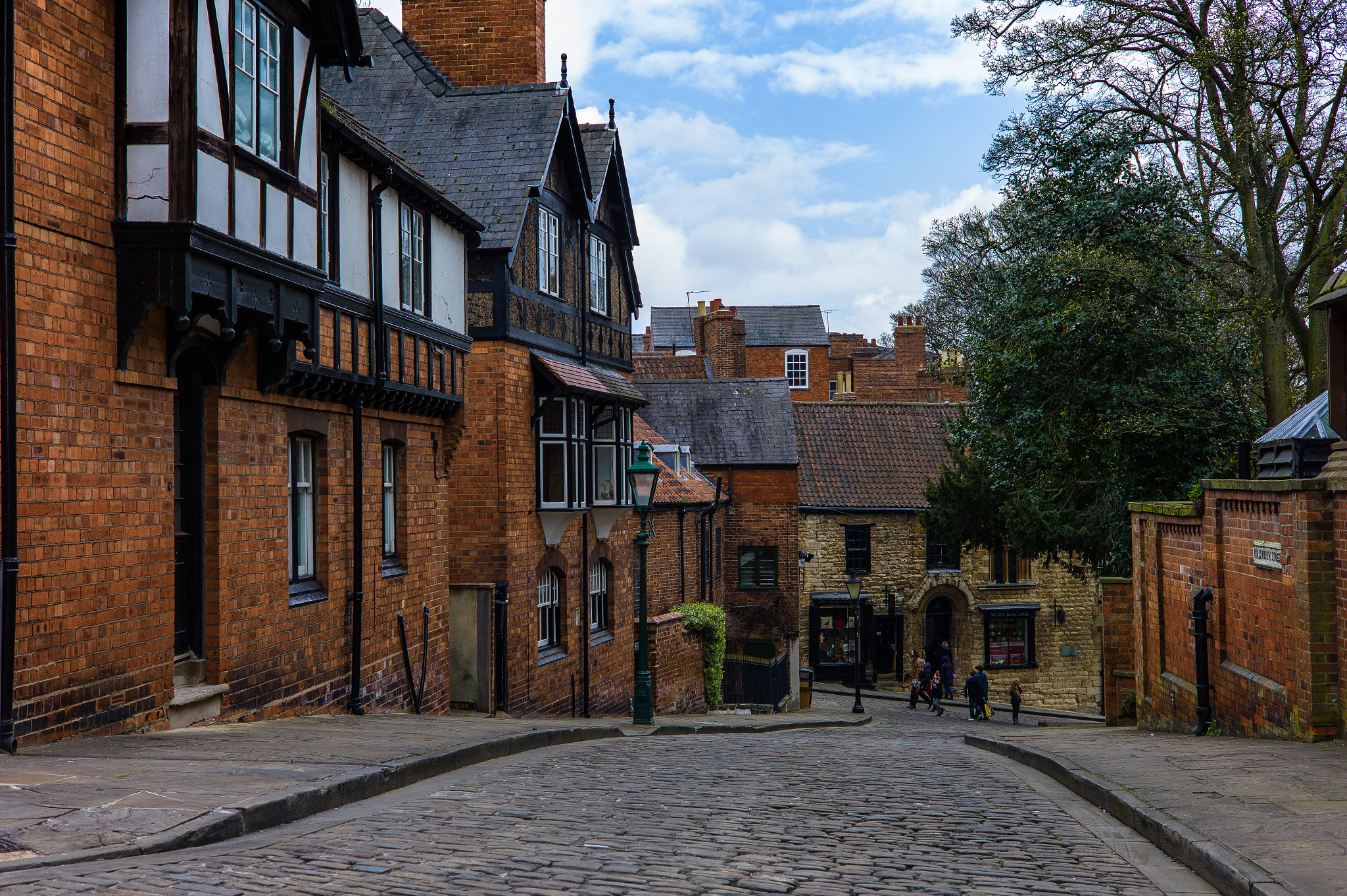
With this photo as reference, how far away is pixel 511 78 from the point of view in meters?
21.1

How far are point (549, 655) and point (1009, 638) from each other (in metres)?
23.6

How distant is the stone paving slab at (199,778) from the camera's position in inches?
224

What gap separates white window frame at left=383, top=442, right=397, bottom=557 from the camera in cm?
1500

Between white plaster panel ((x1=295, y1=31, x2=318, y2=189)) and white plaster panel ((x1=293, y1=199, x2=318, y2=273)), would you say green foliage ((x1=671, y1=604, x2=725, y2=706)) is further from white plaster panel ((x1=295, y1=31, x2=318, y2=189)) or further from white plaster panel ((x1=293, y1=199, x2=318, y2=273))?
white plaster panel ((x1=295, y1=31, x2=318, y2=189))

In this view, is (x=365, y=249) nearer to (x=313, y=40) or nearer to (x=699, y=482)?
(x=313, y=40)

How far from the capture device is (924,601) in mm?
38312

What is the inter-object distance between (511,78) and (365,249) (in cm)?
831

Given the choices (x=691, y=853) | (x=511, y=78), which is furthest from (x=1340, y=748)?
(x=511, y=78)

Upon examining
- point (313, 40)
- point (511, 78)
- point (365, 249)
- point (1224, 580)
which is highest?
point (511, 78)

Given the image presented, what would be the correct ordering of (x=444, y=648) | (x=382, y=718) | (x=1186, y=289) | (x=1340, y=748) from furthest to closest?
(x=1186, y=289)
(x=444, y=648)
(x=382, y=718)
(x=1340, y=748)

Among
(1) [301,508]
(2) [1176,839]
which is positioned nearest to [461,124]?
(1) [301,508]

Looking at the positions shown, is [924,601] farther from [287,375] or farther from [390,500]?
[287,375]

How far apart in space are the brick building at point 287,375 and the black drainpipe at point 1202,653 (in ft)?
31.4

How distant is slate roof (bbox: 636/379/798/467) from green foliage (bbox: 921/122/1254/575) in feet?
43.2
